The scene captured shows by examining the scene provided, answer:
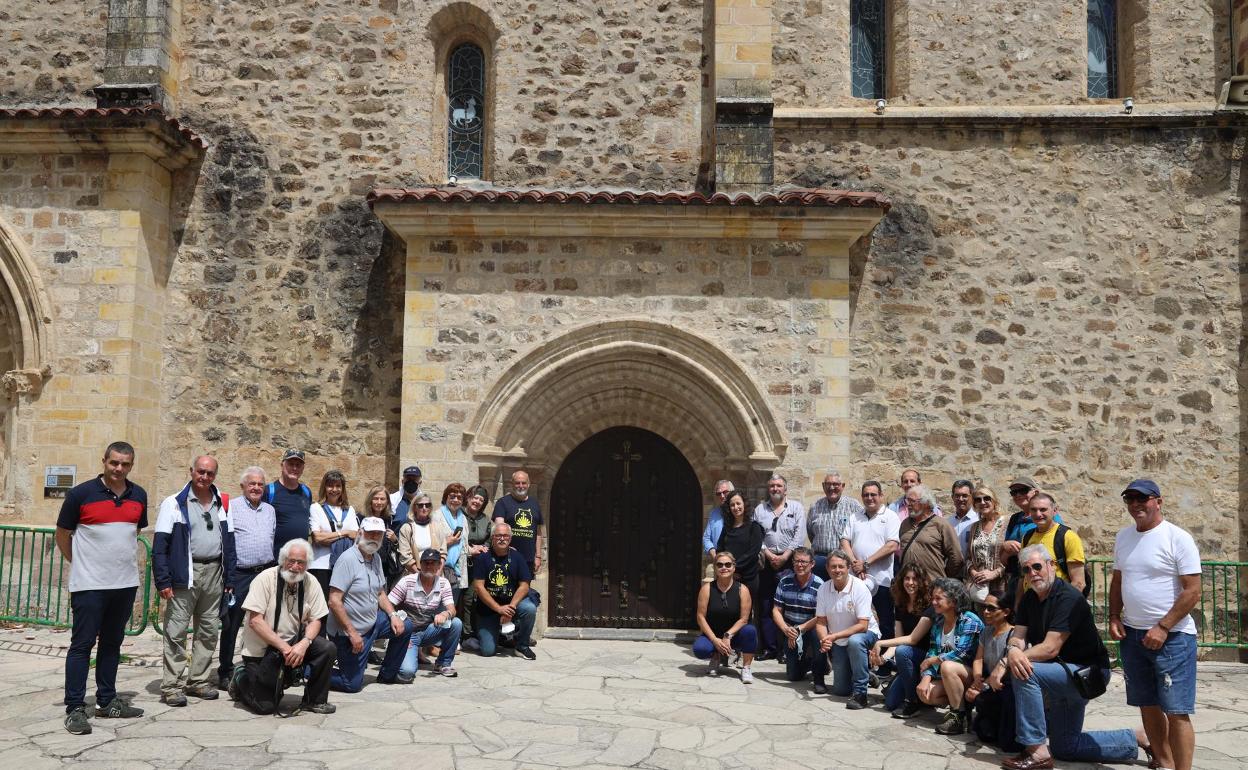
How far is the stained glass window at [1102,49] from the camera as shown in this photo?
1048 centimetres

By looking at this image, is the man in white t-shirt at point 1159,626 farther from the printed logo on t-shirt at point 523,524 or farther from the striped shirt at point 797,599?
the printed logo on t-shirt at point 523,524

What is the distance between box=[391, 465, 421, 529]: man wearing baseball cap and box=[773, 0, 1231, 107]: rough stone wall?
5.25 metres

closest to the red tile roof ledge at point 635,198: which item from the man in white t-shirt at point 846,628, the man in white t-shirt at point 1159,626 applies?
the man in white t-shirt at point 846,628

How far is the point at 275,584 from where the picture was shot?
20.5 ft

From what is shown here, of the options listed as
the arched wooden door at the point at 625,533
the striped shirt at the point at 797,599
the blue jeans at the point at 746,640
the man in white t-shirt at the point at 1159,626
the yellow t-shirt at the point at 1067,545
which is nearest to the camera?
the man in white t-shirt at the point at 1159,626

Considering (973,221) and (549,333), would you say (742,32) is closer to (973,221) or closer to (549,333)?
(973,221)

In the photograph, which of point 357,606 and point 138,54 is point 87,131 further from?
point 357,606

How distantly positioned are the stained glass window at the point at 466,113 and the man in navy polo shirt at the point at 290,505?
4439mm

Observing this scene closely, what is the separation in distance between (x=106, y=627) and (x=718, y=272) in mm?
5773

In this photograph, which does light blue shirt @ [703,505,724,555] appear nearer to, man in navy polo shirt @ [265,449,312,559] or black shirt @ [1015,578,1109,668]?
black shirt @ [1015,578,1109,668]

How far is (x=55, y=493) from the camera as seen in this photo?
9.13m

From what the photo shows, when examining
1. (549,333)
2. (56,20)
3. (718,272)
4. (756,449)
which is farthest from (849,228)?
(56,20)

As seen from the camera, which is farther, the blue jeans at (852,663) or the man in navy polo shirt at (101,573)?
the blue jeans at (852,663)

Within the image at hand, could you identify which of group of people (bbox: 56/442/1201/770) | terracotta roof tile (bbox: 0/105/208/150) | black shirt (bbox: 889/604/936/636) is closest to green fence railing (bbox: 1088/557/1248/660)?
group of people (bbox: 56/442/1201/770)
